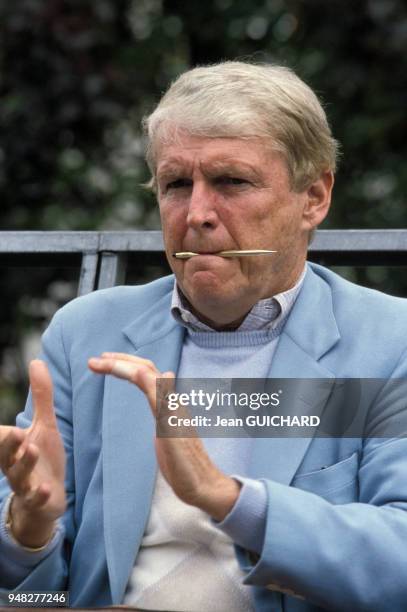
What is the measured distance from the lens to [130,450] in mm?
2586

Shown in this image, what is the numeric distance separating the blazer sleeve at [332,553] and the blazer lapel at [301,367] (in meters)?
0.16

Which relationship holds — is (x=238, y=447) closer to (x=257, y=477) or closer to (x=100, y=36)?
(x=257, y=477)

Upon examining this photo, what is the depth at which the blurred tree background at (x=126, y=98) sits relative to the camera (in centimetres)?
539

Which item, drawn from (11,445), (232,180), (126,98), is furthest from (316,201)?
(126,98)

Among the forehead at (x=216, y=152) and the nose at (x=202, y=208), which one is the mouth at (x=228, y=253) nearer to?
the nose at (x=202, y=208)

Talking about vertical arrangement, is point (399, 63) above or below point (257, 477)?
below

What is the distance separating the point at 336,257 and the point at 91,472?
2.80 feet

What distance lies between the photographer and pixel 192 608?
2434mm

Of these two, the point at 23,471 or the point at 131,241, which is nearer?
the point at 23,471

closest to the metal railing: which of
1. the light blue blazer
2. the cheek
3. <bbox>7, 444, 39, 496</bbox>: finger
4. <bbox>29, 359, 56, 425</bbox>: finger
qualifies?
the light blue blazer

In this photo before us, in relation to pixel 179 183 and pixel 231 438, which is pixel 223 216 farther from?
pixel 231 438

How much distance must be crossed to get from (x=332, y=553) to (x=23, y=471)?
55 cm

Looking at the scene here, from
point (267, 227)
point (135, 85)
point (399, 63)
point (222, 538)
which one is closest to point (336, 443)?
point (222, 538)

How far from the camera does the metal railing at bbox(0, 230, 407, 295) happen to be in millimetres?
3076
